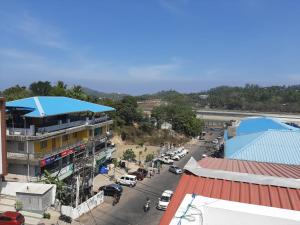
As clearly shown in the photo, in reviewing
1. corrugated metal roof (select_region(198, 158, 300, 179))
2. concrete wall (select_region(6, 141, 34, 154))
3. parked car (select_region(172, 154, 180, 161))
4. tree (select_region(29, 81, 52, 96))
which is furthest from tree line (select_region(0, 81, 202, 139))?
corrugated metal roof (select_region(198, 158, 300, 179))

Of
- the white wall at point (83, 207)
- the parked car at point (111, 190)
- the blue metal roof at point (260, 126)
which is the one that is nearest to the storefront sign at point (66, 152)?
the parked car at point (111, 190)

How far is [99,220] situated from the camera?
2789 cm

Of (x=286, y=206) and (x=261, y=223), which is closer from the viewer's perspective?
(x=261, y=223)

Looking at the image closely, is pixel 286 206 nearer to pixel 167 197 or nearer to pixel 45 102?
pixel 167 197

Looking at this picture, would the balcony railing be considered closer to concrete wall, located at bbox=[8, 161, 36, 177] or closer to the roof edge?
concrete wall, located at bbox=[8, 161, 36, 177]

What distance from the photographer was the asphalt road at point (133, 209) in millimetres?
28000

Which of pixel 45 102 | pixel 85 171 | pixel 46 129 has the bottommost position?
pixel 85 171

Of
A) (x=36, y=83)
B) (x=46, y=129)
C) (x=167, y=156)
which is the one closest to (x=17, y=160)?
(x=46, y=129)

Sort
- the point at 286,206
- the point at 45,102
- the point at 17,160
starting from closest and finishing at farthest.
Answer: the point at 286,206 → the point at 17,160 → the point at 45,102

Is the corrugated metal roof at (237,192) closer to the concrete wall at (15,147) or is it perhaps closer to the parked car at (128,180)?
the concrete wall at (15,147)

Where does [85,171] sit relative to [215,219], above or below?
below

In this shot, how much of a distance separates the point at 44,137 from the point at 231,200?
82.0ft

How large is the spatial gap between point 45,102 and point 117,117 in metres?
37.7

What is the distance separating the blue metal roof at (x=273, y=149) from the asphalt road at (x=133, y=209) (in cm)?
868
